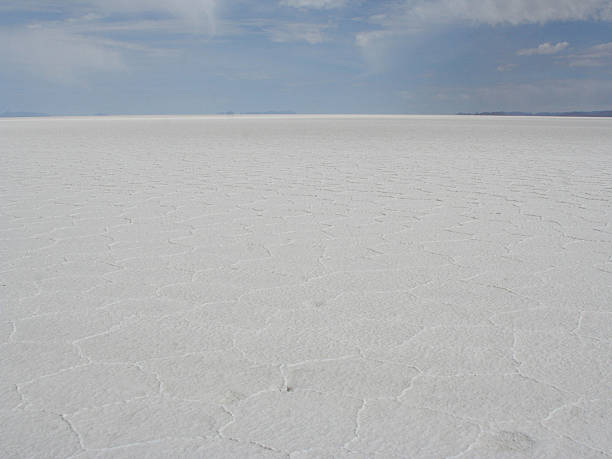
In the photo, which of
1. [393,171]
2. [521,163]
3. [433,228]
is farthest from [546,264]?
[521,163]

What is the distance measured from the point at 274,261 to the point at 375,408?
47.8 inches

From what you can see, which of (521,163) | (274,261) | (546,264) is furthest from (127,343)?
(521,163)

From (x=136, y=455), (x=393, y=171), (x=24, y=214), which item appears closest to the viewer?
(x=136, y=455)

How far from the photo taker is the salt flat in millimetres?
1184

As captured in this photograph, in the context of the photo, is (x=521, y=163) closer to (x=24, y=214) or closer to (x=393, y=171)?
(x=393, y=171)

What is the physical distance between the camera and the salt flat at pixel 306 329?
1184mm

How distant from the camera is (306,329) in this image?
5.62 ft

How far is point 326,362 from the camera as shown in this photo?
4.90ft

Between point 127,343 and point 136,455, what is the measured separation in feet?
1.79

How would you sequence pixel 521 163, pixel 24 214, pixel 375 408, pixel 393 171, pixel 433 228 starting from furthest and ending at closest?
1. pixel 521 163
2. pixel 393 171
3. pixel 24 214
4. pixel 433 228
5. pixel 375 408

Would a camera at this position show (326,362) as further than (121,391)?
Yes

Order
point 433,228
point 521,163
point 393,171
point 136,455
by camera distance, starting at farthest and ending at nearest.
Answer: point 521,163 → point 393,171 → point 433,228 → point 136,455

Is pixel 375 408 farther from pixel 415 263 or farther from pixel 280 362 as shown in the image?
pixel 415 263

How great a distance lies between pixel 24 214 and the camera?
3.47 m
